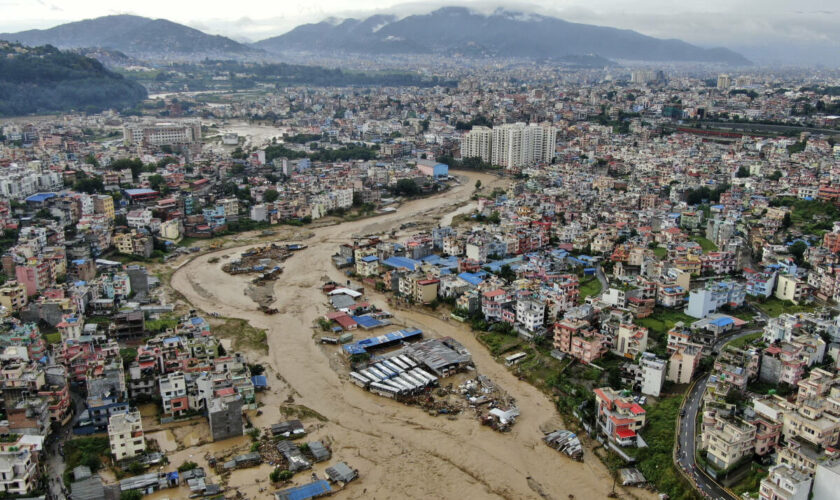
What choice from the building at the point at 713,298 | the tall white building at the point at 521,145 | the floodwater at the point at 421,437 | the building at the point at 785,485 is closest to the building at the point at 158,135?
the tall white building at the point at 521,145

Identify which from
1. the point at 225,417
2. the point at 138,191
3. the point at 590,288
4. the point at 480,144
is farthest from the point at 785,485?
the point at 480,144

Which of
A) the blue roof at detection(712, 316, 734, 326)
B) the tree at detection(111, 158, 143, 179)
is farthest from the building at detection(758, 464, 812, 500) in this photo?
the tree at detection(111, 158, 143, 179)

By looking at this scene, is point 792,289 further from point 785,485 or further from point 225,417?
point 225,417

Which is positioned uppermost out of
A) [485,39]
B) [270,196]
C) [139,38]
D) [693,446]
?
[485,39]

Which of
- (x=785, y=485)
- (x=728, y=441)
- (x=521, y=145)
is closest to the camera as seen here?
(x=785, y=485)

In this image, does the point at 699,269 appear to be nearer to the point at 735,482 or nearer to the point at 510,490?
the point at 735,482

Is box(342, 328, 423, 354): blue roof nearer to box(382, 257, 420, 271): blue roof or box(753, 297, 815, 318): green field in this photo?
box(382, 257, 420, 271): blue roof

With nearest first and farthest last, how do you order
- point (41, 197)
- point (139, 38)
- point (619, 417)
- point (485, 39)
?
point (619, 417)
point (41, 197)
point (139, 38)
point (485, 39)

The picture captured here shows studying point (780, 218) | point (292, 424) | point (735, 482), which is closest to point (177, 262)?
point (292, 424)
